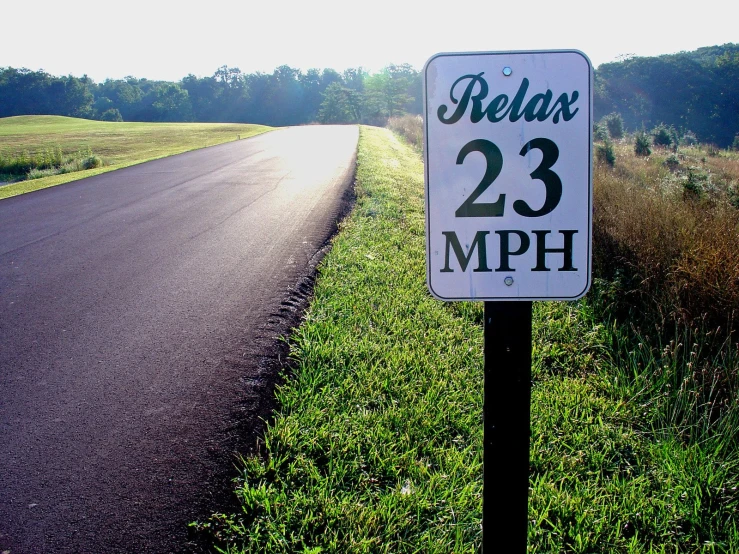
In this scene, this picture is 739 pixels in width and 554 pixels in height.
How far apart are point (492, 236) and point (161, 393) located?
9.05 ft

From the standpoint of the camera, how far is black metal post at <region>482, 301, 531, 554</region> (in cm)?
143

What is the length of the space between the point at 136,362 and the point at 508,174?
3363mm

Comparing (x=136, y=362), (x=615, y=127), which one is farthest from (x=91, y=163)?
(x=615, y=127)

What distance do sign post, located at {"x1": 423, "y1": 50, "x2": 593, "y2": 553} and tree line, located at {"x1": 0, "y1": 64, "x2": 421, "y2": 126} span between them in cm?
6775

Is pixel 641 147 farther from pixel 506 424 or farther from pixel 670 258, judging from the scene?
pixel 506 424

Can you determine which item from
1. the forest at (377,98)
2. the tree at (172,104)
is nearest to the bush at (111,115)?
the forest at (377,98)

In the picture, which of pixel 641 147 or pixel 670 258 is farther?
pixel 641 147

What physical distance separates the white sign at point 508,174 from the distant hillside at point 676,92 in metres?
86.5

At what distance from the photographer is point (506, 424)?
147 cm

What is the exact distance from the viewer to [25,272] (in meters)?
6.25

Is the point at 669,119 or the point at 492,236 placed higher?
the point at 669,119

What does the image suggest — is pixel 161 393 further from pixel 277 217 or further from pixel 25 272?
pixel 277 217

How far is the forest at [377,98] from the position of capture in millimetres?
79312

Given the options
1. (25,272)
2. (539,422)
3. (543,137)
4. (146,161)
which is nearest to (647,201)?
(539,422)
